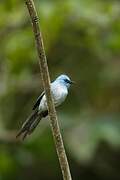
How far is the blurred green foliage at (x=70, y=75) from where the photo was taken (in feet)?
16.3

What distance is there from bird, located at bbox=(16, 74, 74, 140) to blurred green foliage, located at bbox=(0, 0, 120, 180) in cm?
289

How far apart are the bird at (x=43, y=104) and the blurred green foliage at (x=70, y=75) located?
289 cm

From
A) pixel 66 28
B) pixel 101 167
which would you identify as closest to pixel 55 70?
A: pixel 66 28

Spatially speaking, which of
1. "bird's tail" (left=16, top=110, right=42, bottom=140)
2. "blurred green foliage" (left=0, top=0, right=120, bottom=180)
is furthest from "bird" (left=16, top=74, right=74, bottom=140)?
"blurred green foliage" (left=0, top=0, right=120, bottom=180)

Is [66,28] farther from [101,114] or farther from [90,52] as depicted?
[101,114]

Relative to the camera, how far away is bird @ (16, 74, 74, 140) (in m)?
1.65

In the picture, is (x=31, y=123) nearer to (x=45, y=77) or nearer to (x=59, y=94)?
(x=59, y=94)

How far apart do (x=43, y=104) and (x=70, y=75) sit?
3.50 m

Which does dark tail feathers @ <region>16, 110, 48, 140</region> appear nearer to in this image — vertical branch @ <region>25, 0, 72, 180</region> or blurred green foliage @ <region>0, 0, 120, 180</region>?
vertical branch @ <region>25, 0, 72, 180</region>

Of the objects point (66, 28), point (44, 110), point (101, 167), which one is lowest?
point (44, 110)

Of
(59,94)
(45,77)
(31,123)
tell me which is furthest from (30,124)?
(45,77)

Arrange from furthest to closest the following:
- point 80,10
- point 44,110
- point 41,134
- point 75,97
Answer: point 75,97
point 41,134
point 80,10
point 44,110

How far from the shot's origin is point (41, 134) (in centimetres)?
521

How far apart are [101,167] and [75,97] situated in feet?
2.33
